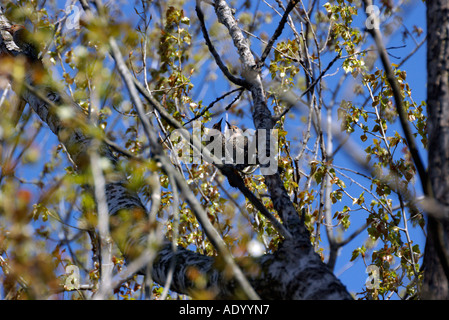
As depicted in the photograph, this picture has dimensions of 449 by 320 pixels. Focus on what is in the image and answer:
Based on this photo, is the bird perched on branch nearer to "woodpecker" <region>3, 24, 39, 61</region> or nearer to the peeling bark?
the peeling bark

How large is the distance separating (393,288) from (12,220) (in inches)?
137

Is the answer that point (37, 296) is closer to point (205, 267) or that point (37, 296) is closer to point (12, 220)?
point (12, 220)

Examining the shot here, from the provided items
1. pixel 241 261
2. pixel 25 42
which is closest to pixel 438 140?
pixel 241 261

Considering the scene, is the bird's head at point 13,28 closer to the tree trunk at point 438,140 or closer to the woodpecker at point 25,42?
the woodpecker at point 25,42

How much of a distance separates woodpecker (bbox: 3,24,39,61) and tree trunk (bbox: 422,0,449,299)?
310 cm

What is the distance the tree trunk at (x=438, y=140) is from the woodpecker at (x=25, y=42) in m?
3.10

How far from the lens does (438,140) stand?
5.44 ft

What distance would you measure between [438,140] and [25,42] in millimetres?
3369

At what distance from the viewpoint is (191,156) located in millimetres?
4645

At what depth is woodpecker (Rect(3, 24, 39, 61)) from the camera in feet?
11.4

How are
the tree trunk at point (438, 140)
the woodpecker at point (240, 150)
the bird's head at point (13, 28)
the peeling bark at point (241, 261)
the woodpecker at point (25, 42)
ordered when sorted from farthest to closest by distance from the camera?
the bird's head at point (13, 28) → the woodpecker at point (25, 42) → the woodpecker at point (240, 150) → the peeling bark at point (241, 261) → the tree trunk at point (438, 140)

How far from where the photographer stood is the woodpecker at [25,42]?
3461 mm

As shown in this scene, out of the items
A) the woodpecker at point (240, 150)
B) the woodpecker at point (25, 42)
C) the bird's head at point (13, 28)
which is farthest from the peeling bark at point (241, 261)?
the bird's head at point (13, 28)
